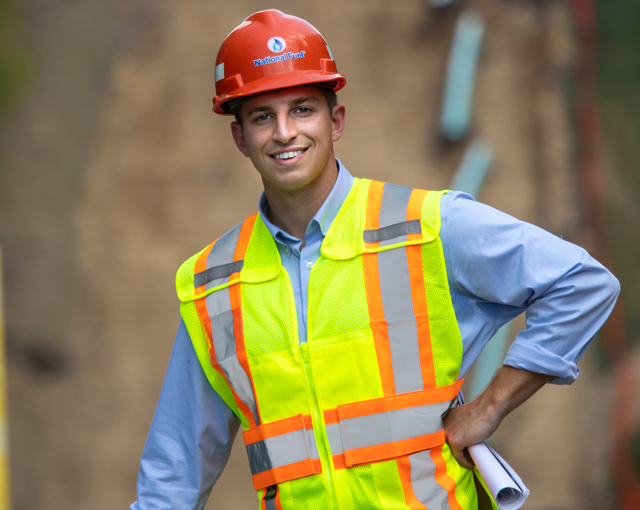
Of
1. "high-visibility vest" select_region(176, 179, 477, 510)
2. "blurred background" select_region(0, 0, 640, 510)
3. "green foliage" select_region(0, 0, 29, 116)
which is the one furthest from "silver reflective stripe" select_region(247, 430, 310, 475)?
"green foliage" select_region(0, 0, 29, 116)

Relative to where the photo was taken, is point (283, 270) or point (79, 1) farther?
point (79, 1)

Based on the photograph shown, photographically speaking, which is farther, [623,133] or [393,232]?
[623,133]

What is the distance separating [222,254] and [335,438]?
674 millimetres

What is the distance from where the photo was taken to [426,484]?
1761mm

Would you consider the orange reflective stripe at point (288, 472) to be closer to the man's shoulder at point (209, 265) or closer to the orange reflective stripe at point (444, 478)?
the orange reflective stripe at point (444, 478)

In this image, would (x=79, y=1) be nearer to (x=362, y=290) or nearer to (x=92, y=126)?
(x=92, y=126)

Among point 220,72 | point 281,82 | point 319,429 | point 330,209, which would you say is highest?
point 220,72

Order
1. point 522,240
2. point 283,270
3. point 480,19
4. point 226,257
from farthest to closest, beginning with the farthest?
point 480,19 → point 226,257 → point 283,270 → point 522,240

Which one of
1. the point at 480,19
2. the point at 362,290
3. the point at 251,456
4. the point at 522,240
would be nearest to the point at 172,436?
the point at 251,456

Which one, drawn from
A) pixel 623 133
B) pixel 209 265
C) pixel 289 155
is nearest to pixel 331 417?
Result: pixel 209 265

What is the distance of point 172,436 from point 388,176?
2.50 metres

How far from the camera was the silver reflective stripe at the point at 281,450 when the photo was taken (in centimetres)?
182

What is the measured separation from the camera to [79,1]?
4.30 metres

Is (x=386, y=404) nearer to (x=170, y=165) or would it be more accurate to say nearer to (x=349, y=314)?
(x=349, y=314)
